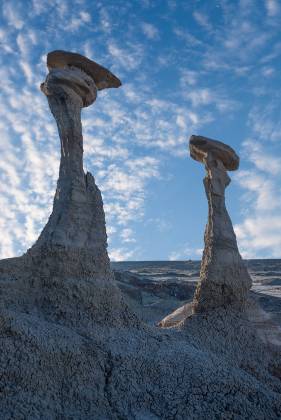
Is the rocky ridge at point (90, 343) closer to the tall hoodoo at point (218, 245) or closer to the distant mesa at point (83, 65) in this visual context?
the distant mesa at point (83, 65)

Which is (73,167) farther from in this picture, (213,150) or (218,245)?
(213,150)

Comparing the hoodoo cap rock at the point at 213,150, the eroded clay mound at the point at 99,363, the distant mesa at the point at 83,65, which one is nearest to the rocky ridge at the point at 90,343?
the eroded clay mound at the point at 99,363

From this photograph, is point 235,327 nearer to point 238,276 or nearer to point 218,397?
point 238,276

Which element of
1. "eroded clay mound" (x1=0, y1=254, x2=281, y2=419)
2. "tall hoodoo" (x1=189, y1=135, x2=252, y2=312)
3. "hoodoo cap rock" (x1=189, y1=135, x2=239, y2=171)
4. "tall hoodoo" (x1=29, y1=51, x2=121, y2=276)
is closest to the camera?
"eroded clay mound" (x1=0, y1=254, x2=281, y2=419)

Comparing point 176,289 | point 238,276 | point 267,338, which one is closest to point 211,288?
point 238,276

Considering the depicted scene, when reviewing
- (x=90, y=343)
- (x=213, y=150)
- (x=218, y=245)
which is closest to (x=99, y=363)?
(x=90, y=343)

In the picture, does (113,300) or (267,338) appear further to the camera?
(267,338)

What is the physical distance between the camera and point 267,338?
22.5 feet

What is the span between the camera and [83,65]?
720 centimetres

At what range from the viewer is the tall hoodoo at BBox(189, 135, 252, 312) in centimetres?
707

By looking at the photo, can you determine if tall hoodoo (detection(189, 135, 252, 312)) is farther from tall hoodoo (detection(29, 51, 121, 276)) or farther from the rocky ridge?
tall hoodoo (detection(29, 51, 121, 276))

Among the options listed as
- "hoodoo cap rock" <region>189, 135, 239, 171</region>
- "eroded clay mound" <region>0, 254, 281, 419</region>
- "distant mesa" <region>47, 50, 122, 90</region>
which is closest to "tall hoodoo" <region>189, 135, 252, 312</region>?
"hoodoo cap rock" <region>189, 135, 239, 171</region>

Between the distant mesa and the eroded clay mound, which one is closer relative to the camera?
the eroded clay mound

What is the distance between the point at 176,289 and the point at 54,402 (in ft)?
50.3
